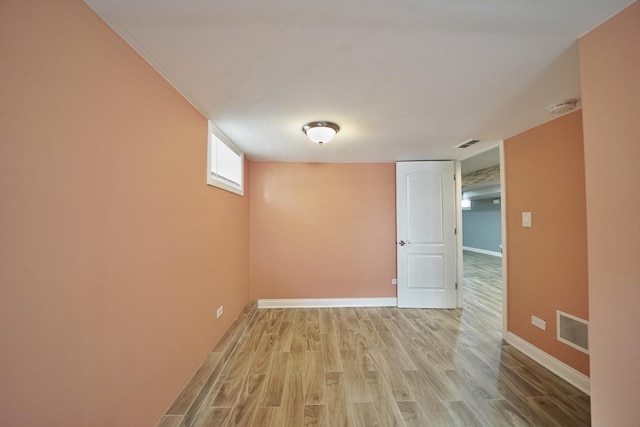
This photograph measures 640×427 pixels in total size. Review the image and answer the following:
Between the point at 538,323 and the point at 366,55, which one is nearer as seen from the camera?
the point at 366,55

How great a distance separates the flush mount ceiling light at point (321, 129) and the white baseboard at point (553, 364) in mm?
2726

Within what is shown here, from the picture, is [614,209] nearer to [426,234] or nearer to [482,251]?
[426,234]

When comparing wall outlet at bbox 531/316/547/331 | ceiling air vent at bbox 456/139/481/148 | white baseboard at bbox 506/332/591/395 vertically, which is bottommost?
white baseboard at bbox 506/332/591/395

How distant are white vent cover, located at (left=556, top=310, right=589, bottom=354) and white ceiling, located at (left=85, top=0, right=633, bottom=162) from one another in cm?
171

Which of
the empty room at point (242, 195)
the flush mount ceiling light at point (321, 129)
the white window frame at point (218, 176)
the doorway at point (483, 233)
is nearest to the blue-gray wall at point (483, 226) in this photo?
the doorway at point (483, 233)

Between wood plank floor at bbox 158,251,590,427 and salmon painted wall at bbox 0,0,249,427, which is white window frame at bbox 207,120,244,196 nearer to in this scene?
salmon painted wall at bbox 0,0,249,427

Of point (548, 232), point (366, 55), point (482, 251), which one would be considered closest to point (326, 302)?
point (548, 232)

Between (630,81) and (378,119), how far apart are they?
4.33ft

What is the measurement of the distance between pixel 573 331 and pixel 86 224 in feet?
10.7

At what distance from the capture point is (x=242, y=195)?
298cm

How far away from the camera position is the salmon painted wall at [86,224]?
0.67m

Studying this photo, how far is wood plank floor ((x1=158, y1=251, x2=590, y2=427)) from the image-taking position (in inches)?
56.2

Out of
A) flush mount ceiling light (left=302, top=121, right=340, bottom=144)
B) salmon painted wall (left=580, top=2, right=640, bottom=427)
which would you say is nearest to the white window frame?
flush mount ceiling light (left=302, top=121, right=340, bottom=144)

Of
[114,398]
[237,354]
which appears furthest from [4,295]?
[237,354]
